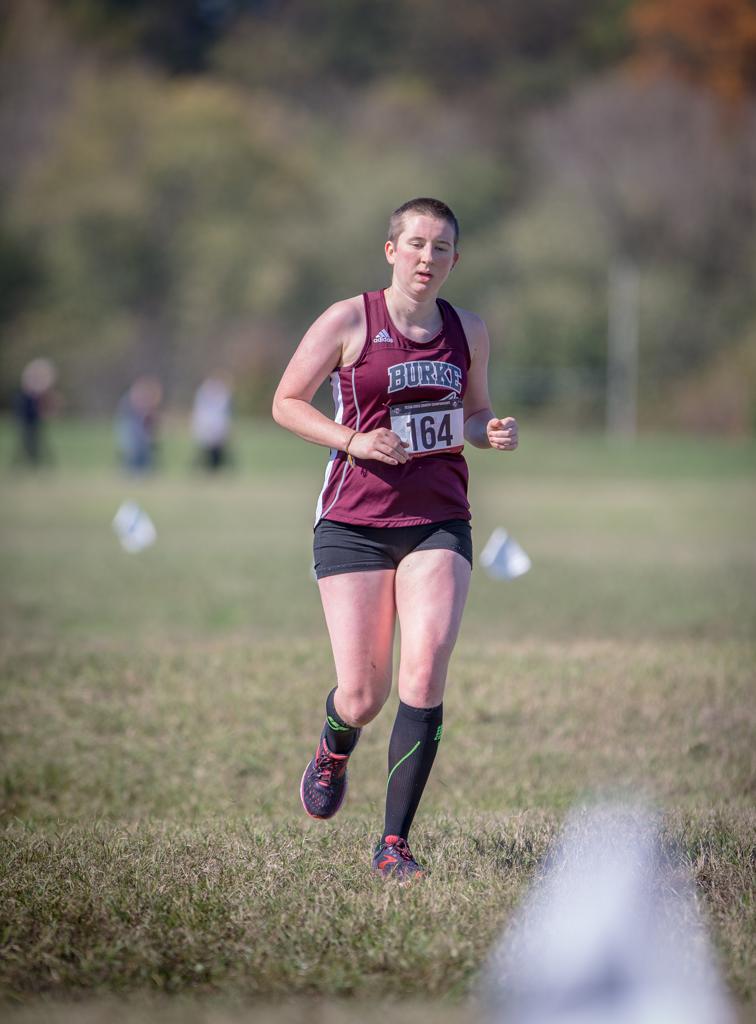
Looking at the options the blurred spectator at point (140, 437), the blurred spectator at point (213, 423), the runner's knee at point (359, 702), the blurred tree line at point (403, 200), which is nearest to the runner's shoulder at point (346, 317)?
the runner's knee at point (359, 702)

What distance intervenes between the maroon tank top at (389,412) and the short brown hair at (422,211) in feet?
0.84

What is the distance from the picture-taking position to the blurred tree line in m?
61.4

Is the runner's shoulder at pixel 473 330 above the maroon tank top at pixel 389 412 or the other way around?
above

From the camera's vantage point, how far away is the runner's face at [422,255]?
17.5 ft

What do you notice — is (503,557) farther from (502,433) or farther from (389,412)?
(389,412)

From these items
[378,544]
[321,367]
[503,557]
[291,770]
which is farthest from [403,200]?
[378,544]

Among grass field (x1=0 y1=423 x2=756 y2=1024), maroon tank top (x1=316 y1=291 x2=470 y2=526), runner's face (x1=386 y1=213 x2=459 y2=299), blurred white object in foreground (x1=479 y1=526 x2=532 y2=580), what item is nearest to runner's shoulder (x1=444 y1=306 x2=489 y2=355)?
maroon tank top (x1=316 y1=291 x2=470 y2=526)

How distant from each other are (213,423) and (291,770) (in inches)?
1016

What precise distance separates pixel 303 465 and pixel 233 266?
33.4m

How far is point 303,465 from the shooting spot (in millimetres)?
37969

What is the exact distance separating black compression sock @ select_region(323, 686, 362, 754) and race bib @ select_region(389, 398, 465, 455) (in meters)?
1.05

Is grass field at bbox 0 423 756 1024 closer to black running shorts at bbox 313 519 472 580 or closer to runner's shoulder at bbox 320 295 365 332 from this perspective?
black running shorts at bbox 313 519 472 580

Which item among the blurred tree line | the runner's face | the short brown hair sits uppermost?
the blurred tree line

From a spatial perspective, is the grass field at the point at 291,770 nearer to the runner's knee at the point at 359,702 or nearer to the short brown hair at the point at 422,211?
the runner's knee at the point at 359,702
